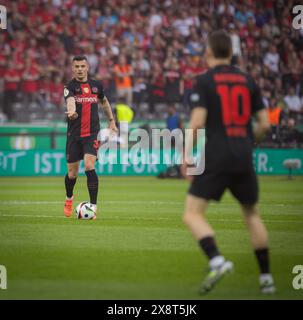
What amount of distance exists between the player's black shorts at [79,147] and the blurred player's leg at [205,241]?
6771 mm

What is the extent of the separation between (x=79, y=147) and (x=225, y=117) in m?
6.99

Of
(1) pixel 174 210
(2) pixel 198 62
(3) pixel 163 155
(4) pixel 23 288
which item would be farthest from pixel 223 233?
(2) pixel 198 62

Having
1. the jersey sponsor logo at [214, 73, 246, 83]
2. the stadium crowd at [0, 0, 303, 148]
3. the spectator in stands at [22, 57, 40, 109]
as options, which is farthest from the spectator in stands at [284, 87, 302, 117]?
the jersey sponsor logo at [214, 73, 246, 83]

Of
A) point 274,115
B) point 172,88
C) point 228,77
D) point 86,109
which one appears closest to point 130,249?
point 228,77

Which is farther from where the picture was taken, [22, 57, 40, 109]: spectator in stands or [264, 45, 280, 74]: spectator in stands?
[264, 45, 280, 74]: spectator in stands

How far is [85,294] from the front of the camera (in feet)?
28.2

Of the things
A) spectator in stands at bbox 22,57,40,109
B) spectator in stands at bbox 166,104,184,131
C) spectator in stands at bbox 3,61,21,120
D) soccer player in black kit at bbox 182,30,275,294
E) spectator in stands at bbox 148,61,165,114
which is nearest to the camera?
soccer player in black kit at bbox 182,30,275,294

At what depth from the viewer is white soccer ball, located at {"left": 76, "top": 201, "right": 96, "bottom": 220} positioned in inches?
586

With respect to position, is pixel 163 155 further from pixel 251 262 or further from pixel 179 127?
pixel 251 262

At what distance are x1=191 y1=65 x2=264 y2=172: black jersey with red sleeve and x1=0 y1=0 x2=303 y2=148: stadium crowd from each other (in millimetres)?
20286

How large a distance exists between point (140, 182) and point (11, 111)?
5.20 meters

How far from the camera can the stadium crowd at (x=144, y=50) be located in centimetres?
2908

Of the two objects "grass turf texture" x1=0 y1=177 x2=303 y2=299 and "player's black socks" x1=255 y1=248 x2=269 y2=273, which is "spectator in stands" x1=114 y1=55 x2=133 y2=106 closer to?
"grass turf texture" x1=0 y1=177 x2=303 y2=299

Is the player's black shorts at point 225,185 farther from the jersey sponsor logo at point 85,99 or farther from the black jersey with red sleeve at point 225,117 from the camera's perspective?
the jersey sponsor logo at point 85,99
